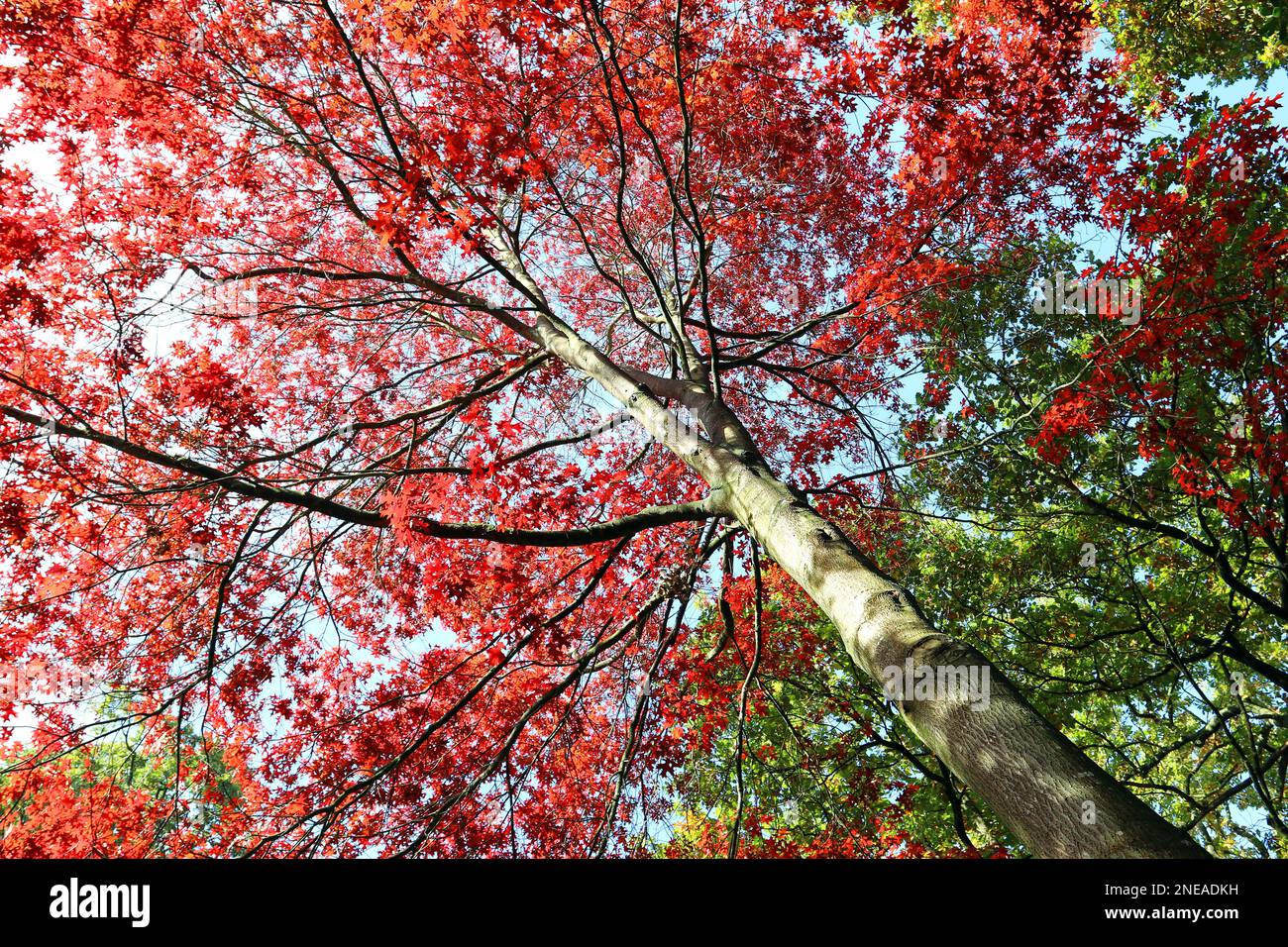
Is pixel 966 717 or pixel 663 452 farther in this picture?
pixel 663 452

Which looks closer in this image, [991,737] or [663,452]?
[991,737]

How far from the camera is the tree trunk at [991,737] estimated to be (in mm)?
1644

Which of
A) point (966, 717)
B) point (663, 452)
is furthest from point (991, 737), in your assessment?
point (663, 452)

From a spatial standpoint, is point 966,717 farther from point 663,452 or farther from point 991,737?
point 663,452

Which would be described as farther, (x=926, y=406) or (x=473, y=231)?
(x=926, y=406)

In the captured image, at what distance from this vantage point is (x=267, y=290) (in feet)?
19.6

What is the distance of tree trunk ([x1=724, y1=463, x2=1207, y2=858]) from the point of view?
164cm

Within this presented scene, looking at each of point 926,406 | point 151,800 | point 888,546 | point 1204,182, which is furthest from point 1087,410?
point 151,800

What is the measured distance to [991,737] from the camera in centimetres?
193

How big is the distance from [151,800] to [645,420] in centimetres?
553
